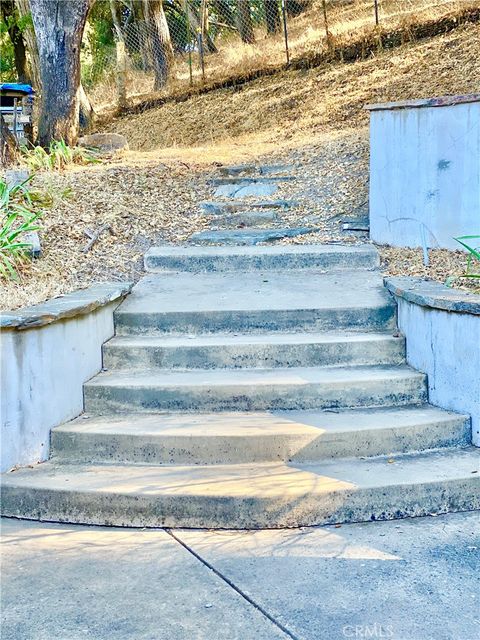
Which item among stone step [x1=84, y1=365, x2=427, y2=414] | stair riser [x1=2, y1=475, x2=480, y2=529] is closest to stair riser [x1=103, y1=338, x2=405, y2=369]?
stone step [x1=84, y1=365, x2=427, y2=414]

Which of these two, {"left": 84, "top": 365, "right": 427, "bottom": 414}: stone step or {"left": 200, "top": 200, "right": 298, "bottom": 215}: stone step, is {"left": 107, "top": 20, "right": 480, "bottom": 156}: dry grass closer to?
{"left": 200, "top": 200, "right": 298, "bottom": 215}: stone step

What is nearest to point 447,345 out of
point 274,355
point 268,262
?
point 274,355

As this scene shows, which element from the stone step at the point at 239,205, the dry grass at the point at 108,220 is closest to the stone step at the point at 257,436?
the dry grass at the point at 108,220

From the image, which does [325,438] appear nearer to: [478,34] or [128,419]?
[128,419]

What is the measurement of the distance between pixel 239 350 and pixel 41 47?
23.5 ft

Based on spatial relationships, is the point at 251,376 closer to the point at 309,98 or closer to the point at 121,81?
the point at 309,98

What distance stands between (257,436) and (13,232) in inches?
103

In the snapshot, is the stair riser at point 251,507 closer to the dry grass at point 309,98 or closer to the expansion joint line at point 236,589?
the expansion joint line at point 236,589

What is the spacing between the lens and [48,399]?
4.14 m

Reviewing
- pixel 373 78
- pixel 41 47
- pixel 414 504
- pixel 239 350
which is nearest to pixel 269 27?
pixel 373 78

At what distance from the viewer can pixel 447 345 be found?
430 centimetres

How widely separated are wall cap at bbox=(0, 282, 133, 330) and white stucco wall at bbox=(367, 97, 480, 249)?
221 centimetres

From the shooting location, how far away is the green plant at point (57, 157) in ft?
27.2

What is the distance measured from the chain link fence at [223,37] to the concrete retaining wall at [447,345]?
32.8ft
